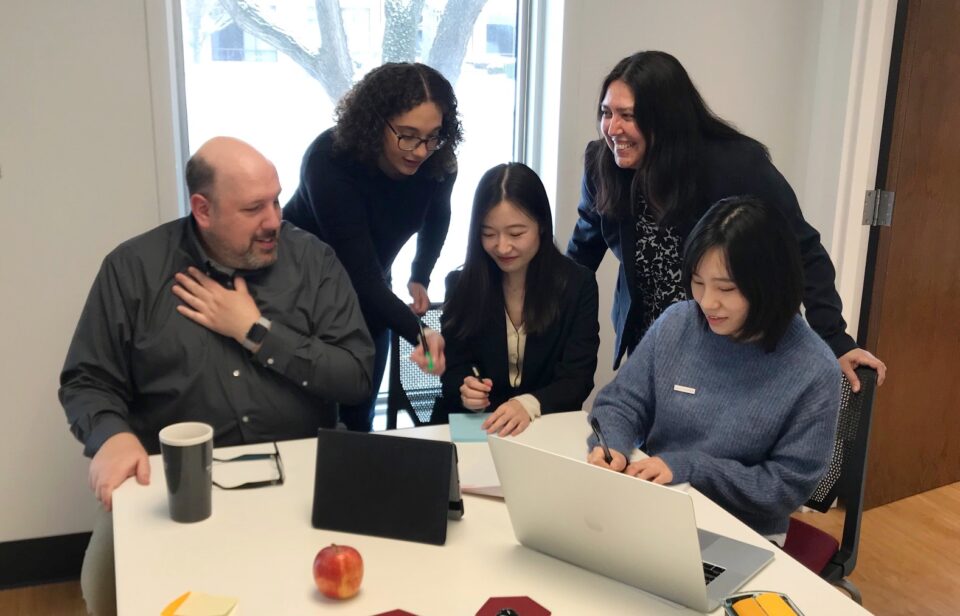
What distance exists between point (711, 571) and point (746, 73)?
2237mm

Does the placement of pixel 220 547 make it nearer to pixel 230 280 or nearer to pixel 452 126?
pixel 230 280

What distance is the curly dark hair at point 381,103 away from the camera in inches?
76.4

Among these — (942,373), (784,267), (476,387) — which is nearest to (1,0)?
(476,387)

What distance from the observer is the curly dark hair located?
1939mm

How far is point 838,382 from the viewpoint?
57.8 inches

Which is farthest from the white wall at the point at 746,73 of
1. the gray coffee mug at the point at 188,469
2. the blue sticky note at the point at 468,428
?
the gray coffee mug at the point at 188,469

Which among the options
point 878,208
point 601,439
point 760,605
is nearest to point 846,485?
point 601,439

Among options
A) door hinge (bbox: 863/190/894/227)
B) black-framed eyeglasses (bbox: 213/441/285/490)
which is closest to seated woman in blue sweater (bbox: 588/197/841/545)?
black-framed eyeglasses (bbox: 213/441/285/490)

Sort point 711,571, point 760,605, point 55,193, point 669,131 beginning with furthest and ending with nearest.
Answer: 1. point 55,193
2. point 669,131
3. point 711,571
4. point 760,605

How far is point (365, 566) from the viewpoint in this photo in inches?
45.0

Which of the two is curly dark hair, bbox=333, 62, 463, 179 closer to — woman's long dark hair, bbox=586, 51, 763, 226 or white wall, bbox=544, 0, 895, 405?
woman's long dark hair, bbox=586, 51, 763, 226

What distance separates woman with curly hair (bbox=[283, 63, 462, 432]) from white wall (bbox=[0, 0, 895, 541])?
54 cm

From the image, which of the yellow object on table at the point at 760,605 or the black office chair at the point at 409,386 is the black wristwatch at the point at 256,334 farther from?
the yellow object on table at the point at 760,605

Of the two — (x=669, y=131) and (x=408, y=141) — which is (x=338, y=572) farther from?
(x=669, y=131)
